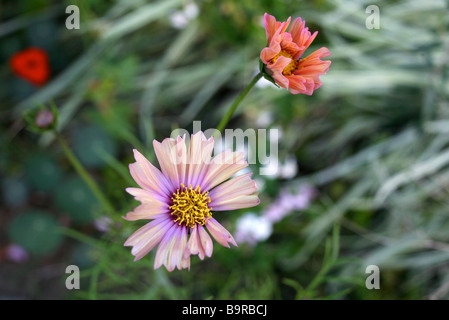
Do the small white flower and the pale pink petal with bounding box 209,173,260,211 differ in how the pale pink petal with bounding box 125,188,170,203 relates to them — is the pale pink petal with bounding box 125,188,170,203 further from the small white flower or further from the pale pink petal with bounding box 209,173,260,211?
the small white flower

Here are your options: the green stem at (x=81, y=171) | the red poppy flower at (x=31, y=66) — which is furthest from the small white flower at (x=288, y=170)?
the red poppy flower at (x=31, y=66)

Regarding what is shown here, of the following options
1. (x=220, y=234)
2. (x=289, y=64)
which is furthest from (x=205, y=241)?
(x=289, y=64)

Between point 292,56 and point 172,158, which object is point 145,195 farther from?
point 292,56

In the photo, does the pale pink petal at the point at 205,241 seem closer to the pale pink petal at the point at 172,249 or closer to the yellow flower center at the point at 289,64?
the pale pink petal at the point at 172,249
